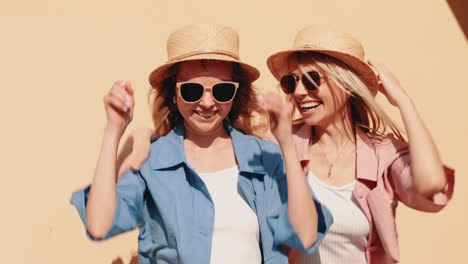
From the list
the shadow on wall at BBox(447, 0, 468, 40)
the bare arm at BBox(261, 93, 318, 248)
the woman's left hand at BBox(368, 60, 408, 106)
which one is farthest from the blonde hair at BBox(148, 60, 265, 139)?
the shadow on wall at BBox(447, 0, 468, 40)

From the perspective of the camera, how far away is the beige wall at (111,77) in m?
2.92

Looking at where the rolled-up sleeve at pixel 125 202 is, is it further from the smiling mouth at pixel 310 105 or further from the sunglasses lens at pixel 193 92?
the smiling mouth at pixel 310 105

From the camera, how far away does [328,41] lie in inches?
88.1

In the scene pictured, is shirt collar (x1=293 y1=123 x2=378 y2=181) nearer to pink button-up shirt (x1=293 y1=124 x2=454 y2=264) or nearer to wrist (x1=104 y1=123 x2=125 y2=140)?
pink button-up shirt (x1=293 y1=124 x2=454 y2=264)

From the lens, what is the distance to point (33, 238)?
114 inches

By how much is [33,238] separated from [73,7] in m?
1.32

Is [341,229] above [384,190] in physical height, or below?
below

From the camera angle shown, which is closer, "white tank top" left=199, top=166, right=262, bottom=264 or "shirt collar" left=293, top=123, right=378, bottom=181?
"white tank top" left=199, top=166, right=262, bottom=264

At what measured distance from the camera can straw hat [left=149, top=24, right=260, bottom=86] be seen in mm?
2109

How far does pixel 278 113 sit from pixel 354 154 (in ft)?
1.96

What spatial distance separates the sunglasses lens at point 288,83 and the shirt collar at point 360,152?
0.22 meters

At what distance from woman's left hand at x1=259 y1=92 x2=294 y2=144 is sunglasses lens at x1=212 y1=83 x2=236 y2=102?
236 millimetres

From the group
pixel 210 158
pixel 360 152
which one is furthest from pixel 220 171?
pixel 360 152

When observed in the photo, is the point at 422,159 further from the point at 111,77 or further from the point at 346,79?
the point at 111,77
